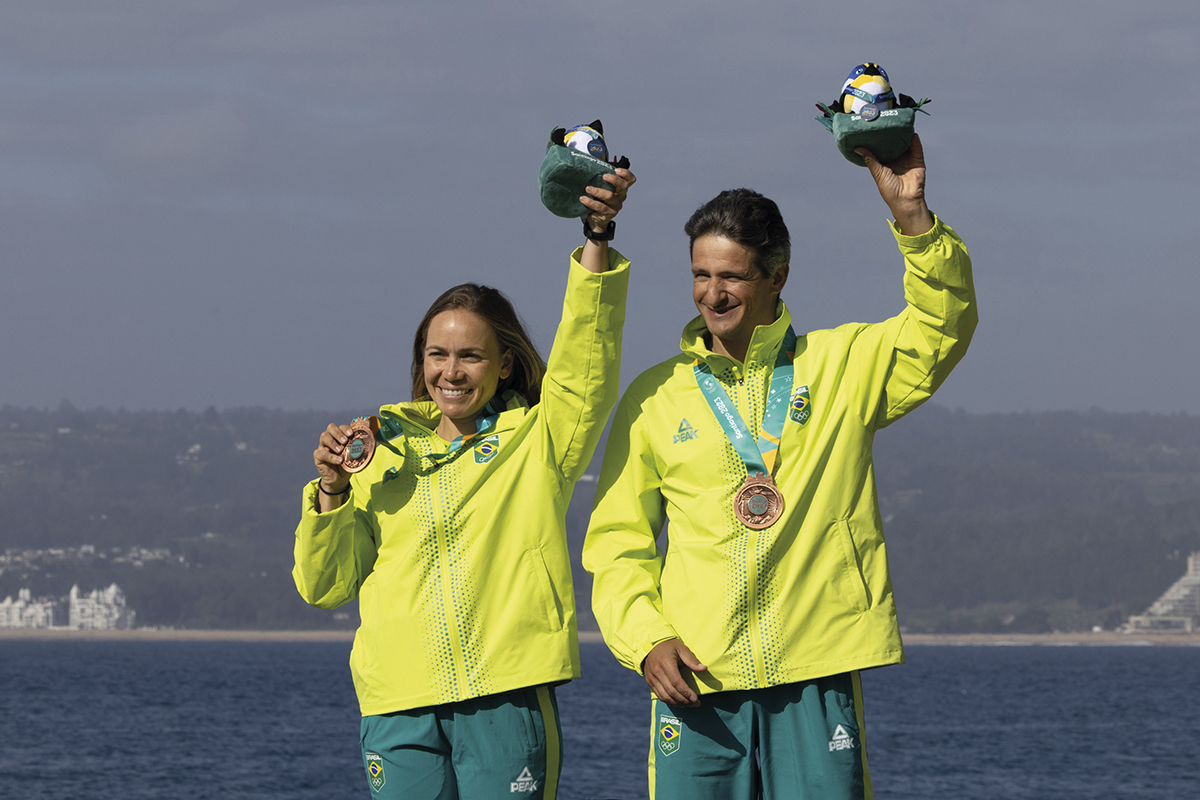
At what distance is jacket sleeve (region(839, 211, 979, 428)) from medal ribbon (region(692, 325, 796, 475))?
0.21 metres

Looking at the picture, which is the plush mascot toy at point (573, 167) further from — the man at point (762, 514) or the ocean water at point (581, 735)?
the ocean water at point (581, 735)

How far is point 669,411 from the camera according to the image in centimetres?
463

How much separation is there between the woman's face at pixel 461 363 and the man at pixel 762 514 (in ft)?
1.91

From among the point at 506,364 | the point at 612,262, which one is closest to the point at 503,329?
the point at 506,364

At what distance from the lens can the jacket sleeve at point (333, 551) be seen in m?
4.89

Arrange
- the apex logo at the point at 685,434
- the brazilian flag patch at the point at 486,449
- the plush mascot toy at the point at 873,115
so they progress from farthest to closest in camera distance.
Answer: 1. the brazilian flag patch at the point at 486,449
2. the apex logo at the point at 685,434
3. the plush mascot toy at the point at 873,115

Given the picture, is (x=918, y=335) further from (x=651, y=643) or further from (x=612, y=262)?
(x=651, y=643)

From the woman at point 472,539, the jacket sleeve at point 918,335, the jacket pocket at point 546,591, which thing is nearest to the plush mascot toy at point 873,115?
the jacket sleeve at point 918,335

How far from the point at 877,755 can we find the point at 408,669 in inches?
2874

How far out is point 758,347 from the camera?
460 cm

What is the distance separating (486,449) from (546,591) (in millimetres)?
551

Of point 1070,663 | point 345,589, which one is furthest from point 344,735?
point 1070,663

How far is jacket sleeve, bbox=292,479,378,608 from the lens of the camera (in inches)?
192

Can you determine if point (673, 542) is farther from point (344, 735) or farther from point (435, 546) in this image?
point (344, 735)
